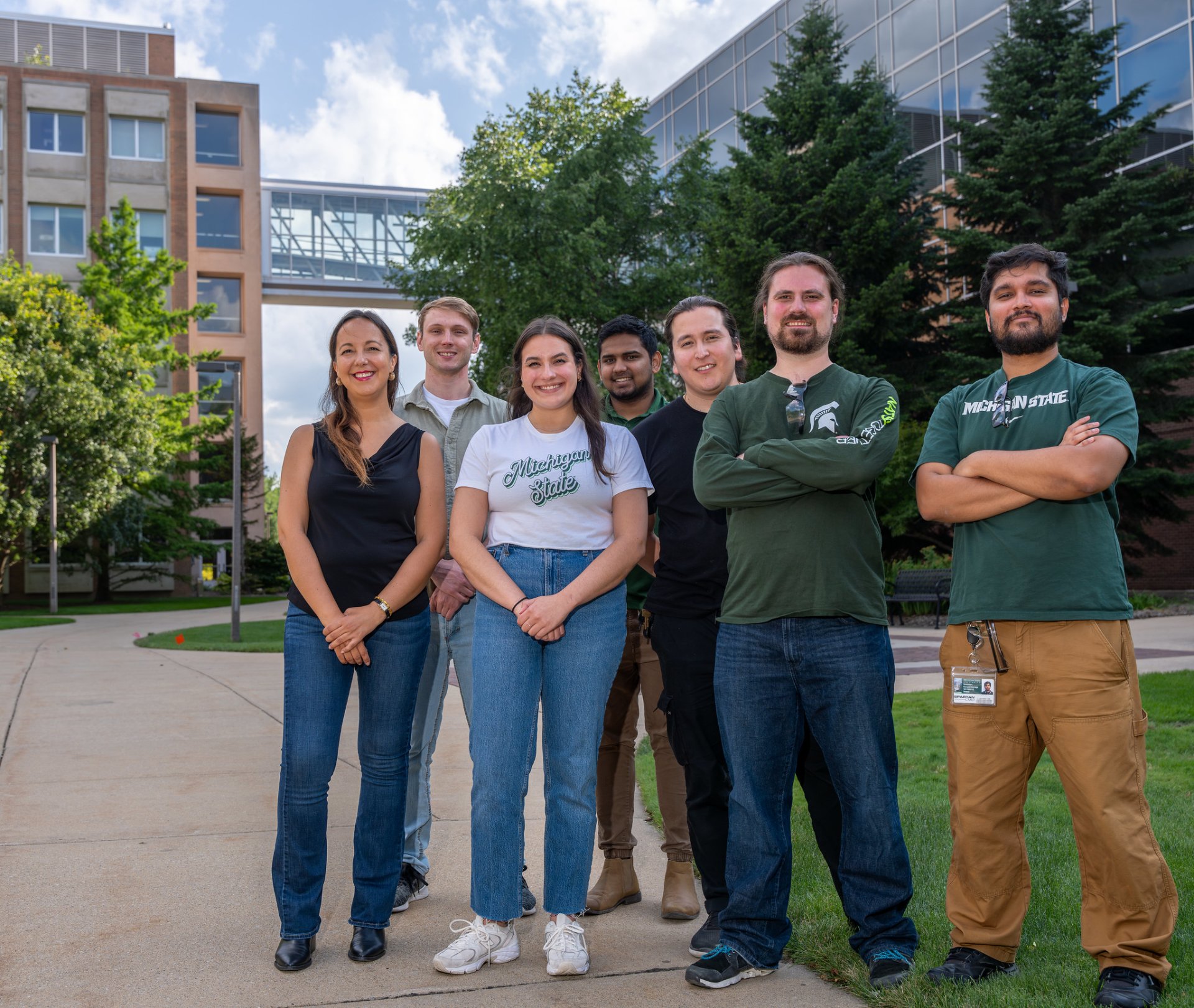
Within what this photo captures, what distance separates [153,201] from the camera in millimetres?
46312

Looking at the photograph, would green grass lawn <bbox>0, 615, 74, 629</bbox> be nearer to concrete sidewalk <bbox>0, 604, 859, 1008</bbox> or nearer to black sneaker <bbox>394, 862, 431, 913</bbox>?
concrete sidewalk <bbox>0, 604, 859, 1008</bbox>

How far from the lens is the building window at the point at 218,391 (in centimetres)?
4941

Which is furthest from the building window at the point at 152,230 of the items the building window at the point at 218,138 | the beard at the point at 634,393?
the beard at the point at 634,393

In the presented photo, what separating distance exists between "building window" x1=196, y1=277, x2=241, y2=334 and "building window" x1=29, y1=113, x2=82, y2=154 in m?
7.40

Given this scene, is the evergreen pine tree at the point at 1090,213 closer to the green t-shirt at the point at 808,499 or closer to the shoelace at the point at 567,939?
the green t-shirt at the point at 808,499

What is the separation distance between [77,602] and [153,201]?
1731cm

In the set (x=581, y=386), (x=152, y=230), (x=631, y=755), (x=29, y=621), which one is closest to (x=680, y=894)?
(x=631, y=755)

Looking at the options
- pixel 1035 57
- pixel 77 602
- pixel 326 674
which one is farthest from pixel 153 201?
pixel 326 674

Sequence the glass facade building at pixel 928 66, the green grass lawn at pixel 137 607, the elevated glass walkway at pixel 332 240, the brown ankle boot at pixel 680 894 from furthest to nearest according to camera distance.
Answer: the elevated glass walkway at pixel 332 240 < the green grass lawn at pixel 137 607 < the glass facade building at pixel 928 66 < the brown ankle boot at pixel 680 894

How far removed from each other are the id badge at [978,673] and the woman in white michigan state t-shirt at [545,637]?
111 cm


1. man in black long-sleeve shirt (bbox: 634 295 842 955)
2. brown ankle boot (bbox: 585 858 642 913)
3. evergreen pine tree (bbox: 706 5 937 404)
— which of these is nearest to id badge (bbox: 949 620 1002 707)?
man in black long-sleeve shirt (bbox: 634 295 842 955)

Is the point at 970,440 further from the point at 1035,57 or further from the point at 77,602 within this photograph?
the point at 77,602

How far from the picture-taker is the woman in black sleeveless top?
368cm

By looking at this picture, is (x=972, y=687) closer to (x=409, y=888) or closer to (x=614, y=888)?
(x=614, y=888)
